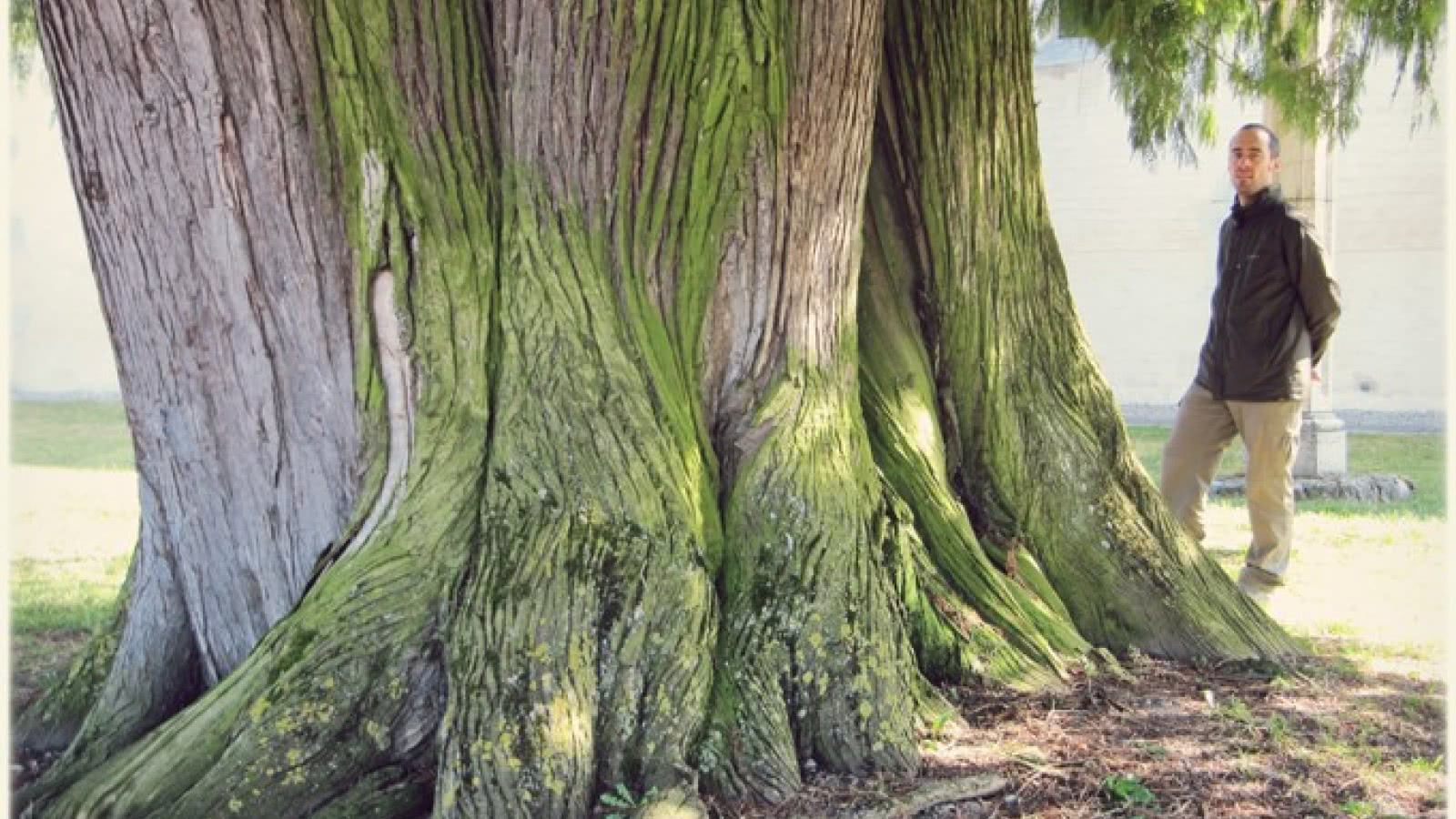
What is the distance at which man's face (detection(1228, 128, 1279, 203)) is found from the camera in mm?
5477

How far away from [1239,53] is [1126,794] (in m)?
4.85

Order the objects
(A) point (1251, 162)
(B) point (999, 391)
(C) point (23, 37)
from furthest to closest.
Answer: (C) point (23, 37)
(A) point (1251, 162)
(B) point (999, 391)

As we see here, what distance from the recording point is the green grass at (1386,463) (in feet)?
29.2

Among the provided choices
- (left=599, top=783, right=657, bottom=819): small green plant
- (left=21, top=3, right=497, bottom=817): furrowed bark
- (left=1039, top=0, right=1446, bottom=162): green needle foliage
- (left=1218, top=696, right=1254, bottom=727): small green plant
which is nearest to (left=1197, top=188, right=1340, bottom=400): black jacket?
(left=1039, top=0, right=1446, bottom=162): green needle foliage

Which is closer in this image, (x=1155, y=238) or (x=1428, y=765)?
(x=1428, y=765)

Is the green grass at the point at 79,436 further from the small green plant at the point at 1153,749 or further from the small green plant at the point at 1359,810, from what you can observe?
the small green plant at the point at 1359,810

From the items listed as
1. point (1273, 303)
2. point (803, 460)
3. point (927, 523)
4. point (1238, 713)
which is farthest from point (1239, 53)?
point (803, 460)

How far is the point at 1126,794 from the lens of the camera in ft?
10.8

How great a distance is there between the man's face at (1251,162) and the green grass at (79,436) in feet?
27.8

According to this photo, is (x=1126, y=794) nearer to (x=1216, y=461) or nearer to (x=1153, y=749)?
(x=1153, y=749)

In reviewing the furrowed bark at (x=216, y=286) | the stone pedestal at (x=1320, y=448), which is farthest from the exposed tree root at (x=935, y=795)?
the stone pedestal at (x=1320, y=448)

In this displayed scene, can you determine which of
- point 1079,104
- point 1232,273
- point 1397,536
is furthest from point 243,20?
point 1079,104

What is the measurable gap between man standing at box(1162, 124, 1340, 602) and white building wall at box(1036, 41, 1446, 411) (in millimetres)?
11113

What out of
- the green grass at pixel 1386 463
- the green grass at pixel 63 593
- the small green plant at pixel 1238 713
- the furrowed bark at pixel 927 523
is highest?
the furrowed bark at pixel 927 523
